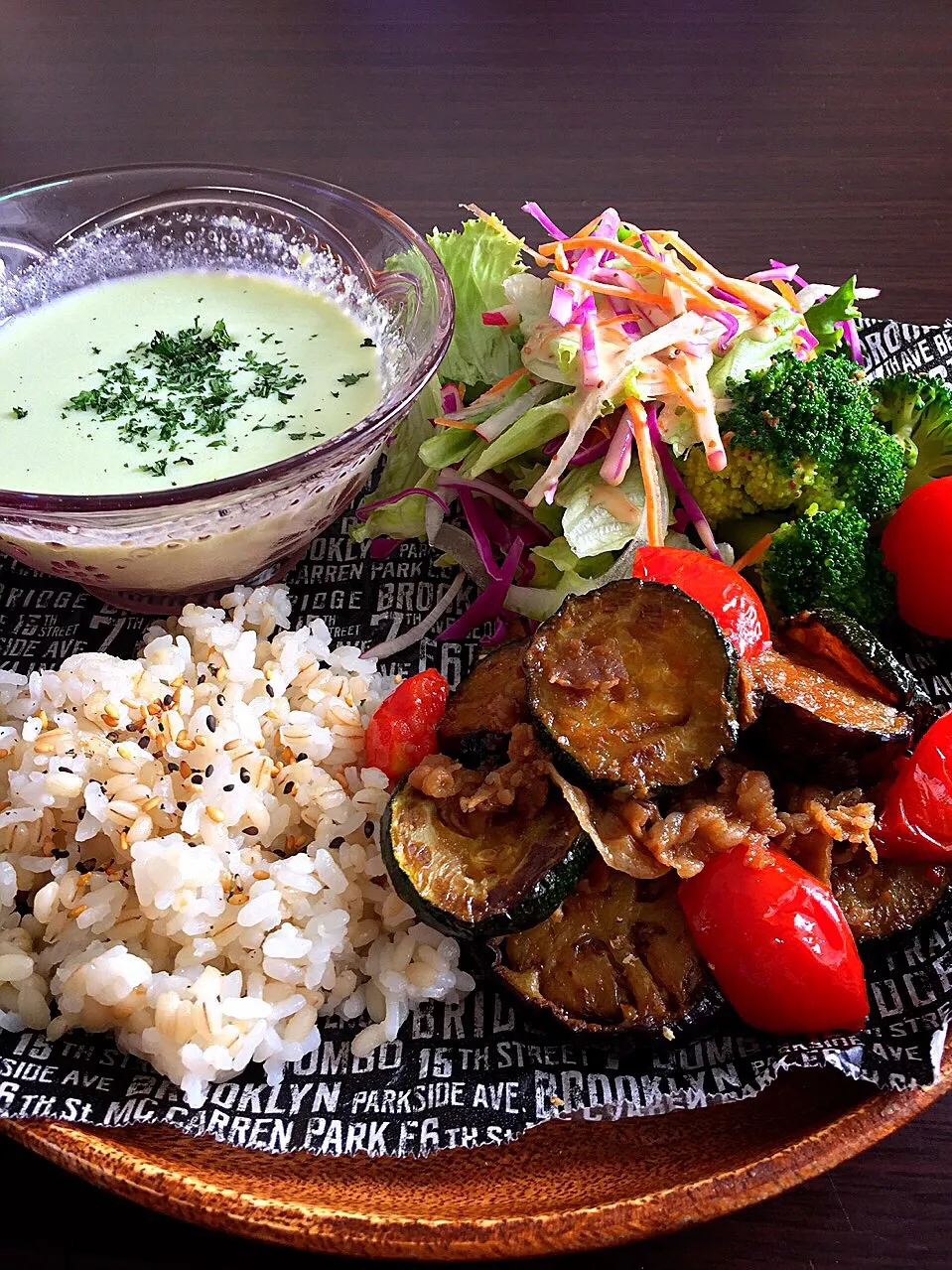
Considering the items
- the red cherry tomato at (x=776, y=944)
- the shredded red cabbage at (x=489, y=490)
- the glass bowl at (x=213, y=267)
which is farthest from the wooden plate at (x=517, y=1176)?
the shredded red cabbage at (x=489, y=490)

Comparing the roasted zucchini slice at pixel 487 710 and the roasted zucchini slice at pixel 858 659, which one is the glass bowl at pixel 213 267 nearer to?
the roasted zucchini slice at pixel 487 710

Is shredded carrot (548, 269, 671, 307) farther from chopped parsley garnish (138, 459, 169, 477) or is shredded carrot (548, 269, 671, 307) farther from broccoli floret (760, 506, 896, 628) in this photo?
chopped parsley garnish (138, 459, 169, 477)

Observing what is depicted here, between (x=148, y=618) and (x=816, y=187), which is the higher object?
(x=816, y=187)

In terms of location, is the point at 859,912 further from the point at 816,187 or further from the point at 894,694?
the point at 816,187

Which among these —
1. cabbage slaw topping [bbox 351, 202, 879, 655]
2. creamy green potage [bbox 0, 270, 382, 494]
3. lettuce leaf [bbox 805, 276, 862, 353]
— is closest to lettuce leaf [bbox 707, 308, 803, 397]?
cabbage slaw topping [bbox 351, 202, 879, 655]

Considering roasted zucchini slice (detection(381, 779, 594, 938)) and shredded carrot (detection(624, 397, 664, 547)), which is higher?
shredded carrot (detection(624, 397, 664, 547))

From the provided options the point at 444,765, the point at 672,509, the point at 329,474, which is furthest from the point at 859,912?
the point at 329,474
